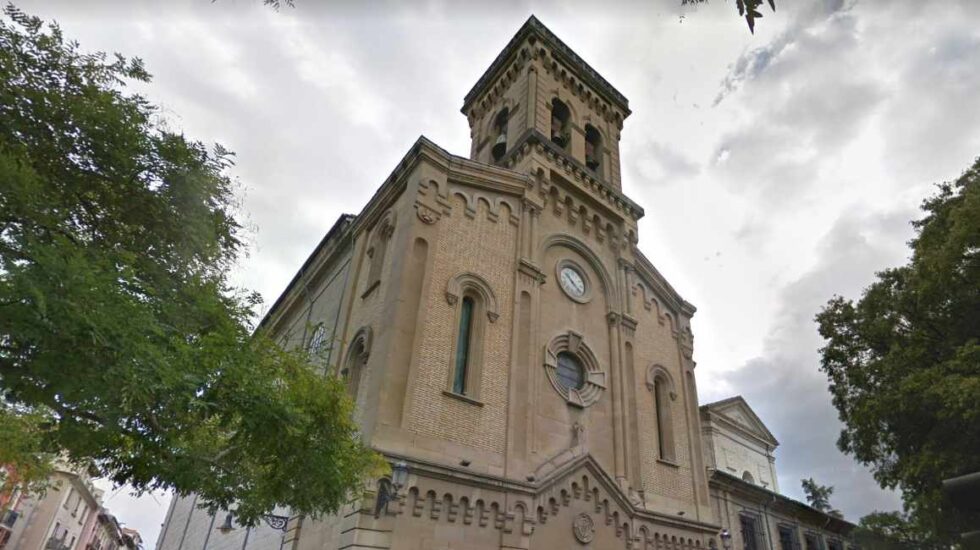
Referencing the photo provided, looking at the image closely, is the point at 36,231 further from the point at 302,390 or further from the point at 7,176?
the point at 302,390

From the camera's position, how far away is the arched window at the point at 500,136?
21219mm

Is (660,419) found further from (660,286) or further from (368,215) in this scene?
(368,215)

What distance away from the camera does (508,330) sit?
1476 centimetres

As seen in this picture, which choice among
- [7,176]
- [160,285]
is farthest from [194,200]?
[7,176]

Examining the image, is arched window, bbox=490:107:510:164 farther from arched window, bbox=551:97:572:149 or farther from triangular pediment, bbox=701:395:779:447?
triangular pediment, bbox=701:395:779:447

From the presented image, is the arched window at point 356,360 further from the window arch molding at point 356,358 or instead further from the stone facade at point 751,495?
the stone facade at point 751,495

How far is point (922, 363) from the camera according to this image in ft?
51.6

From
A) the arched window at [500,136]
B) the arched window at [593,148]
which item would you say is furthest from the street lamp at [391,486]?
the arched window at [593,148]

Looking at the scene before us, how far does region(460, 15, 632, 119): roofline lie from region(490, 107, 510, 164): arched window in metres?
2.31

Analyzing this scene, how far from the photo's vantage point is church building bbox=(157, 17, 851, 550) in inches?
471

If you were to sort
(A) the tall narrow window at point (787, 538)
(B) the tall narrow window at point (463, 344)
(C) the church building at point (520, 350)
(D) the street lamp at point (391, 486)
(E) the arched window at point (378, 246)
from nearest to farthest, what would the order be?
1. (D) the street lamp at point (391, 486)
2. (C) the church building at point (520, 350)
3. (B) the tall narrow window at point (463, 344)
4. (E) the arched window at point (378, 246)
5. (A) the tall narrow window at point (787, 538)

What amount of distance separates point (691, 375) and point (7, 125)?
18881mm

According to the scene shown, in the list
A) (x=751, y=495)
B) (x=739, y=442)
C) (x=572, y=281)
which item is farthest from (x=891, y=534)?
(x=572, y=281)

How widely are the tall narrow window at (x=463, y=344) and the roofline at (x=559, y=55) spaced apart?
12.6 meters
